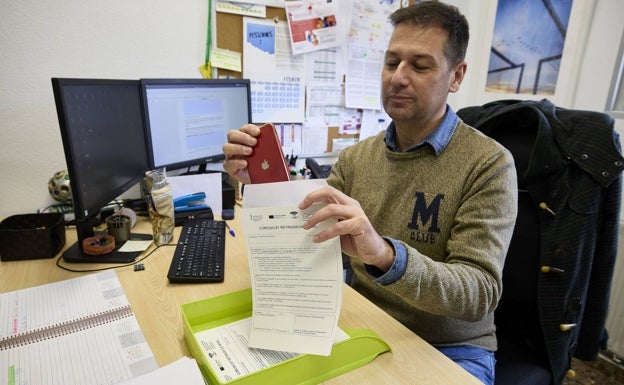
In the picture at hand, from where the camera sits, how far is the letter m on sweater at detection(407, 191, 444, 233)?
98 centimetres

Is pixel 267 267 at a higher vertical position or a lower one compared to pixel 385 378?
higher

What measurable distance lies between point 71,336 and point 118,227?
46 centimetres

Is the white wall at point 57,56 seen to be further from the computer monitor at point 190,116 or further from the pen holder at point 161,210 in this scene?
the pen holder at point 161,210

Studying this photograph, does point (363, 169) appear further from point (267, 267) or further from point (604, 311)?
point (604, 311)

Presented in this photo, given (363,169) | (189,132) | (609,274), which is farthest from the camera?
(189,132)

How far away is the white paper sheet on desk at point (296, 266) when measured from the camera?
2.14 feet

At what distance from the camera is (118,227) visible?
44.3 inches

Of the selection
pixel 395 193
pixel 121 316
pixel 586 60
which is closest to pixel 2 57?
pixel 121 316

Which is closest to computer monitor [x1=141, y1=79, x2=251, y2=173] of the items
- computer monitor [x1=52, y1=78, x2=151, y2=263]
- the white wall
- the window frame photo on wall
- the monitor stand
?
computer monitor [x1=52, y1=78, x2=151, y2=263]

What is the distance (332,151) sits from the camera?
2021mm

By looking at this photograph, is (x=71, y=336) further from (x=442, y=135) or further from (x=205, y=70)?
(x=205, y=70)

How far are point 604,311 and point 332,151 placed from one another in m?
1.32

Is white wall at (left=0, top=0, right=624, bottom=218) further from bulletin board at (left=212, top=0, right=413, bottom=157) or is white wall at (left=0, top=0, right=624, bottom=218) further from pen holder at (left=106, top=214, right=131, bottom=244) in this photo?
pen holder at (left=106, top=214, right=131, bottom=244)

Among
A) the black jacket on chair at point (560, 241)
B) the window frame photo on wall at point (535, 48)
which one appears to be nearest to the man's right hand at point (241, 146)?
the black jacket on chair at point (560, 241)
